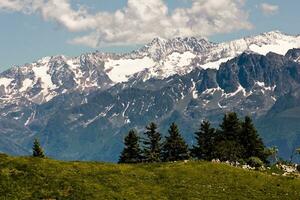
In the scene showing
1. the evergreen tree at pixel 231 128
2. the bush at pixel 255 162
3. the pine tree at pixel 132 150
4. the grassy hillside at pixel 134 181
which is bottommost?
the grassy hillside at pixel 134 181

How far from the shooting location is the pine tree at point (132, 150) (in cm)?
12406

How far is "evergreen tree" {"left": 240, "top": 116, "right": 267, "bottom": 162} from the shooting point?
125 m

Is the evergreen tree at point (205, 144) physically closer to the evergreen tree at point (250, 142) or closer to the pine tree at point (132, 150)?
the evergreen tree at point (250, 142)

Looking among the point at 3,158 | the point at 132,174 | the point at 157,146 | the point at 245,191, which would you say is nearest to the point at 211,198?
the point at 245,191

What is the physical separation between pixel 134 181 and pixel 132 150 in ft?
186

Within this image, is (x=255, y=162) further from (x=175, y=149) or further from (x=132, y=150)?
(x=132, y=150)

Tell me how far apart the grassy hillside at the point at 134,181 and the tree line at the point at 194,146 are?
46.5 m

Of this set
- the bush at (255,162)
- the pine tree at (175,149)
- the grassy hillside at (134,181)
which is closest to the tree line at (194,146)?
the pine tree at (175,149)

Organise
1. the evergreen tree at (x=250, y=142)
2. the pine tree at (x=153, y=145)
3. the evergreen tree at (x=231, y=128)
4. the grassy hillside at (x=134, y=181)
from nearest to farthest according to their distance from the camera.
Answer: the grassy hillside at (x=134, y=181), the pine tree at (x=153, y=145), the evergreen tree at (x=250, y=142), the evergreen tree at (x=231, y=128)

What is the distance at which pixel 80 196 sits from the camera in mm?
60344

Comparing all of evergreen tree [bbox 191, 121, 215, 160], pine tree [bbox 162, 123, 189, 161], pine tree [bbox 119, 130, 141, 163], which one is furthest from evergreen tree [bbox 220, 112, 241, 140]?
pine tree [bbox 119, 130, 141, 163]

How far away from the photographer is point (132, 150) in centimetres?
12425

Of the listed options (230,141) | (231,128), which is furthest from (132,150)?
(231,128)

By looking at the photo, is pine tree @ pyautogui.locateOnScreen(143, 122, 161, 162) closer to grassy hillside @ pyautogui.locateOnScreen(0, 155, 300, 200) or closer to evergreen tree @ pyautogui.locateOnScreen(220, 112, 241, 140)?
evergreen tree @ pyautogui.locateOnScreen(220, 112, 241, 140)
